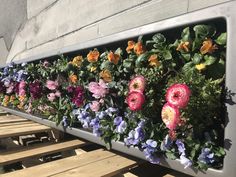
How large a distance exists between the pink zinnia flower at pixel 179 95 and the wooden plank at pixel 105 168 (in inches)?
22.6

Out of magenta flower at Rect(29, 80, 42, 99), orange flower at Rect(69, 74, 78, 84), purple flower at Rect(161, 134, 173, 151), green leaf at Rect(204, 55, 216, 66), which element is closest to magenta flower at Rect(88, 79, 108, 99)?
orange flower at Rect(69, 74, 78, 84)

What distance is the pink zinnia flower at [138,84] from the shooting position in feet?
6.10

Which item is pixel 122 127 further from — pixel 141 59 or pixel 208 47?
pixel 208 47

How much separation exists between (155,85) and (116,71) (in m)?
0.38

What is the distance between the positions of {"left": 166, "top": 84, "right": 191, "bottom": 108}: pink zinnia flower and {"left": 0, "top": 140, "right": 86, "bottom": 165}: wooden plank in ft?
3.63

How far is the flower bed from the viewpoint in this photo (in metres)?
1.62

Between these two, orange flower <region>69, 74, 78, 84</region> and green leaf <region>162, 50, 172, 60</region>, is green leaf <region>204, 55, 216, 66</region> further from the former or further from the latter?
orange flower <region>69, 74, 78, 84</region>

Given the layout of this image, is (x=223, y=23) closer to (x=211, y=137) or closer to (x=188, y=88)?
(x=188, y=88)

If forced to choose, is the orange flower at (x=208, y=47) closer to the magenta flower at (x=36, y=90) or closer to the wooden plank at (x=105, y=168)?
the wooden plank at (x=105, y=168)

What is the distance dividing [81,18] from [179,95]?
250 cm

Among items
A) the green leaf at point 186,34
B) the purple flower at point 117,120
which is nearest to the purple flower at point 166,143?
the purple flower at point 117,120

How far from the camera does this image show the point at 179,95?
1.58 metres

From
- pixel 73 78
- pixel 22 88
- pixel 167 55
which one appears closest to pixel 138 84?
pixel 167 55

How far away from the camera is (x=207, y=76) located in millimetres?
1738
